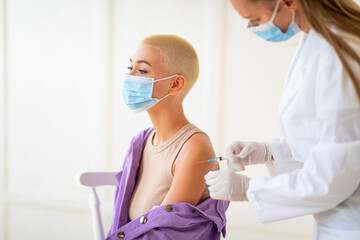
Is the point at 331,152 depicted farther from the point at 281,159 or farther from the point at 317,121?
the point at 281,159

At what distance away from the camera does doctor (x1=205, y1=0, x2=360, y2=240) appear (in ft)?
3.15

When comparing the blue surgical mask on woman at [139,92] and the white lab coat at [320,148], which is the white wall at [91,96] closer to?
the blue surgical mask on woman at [139,92]

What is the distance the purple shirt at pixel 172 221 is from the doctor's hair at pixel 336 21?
0.69 m

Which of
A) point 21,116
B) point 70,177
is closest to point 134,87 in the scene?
point 70,177

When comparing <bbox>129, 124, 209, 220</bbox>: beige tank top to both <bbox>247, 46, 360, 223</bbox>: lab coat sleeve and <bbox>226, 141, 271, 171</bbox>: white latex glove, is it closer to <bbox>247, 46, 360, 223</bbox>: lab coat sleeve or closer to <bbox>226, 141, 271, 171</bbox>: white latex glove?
<bbox>226, 141, 271, 171</bbox>: white latex glove

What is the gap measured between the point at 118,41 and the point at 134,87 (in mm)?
1296

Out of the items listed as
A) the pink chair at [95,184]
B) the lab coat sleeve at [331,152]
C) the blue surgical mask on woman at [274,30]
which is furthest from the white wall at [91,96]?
the lab coat sleeve at [331,152]

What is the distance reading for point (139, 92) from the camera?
Result: 1.57 meters

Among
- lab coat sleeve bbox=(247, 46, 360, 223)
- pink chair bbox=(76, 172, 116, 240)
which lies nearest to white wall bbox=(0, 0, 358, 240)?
pink chair bbox=(76, 172, 116, 240)

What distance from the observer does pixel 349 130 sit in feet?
3.17

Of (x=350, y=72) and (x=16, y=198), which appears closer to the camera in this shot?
(x=350, y=72)

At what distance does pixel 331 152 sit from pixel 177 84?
75cm

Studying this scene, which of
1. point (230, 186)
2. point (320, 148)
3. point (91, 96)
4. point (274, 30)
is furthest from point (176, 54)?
point (91, 96)

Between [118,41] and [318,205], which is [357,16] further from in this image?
[118,41]
